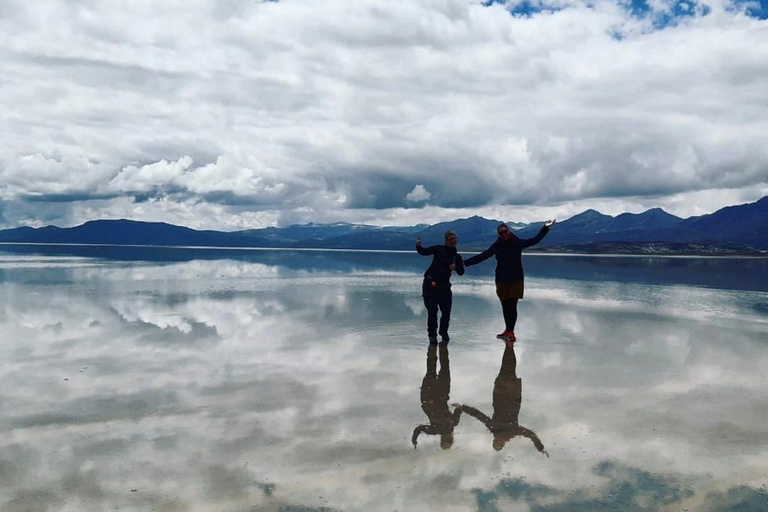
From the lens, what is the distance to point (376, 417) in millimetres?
8461

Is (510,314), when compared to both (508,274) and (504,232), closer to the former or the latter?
(508,274)

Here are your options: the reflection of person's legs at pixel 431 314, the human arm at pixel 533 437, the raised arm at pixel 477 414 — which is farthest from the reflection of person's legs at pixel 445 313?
the human arm at pixel 533 437

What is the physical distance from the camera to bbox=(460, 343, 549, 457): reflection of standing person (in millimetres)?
7656

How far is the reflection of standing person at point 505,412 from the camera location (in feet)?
25.1

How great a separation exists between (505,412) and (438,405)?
1.00 m

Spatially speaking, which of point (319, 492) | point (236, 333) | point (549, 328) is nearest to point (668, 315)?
point (549, 328)

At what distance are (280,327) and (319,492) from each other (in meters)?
11.5

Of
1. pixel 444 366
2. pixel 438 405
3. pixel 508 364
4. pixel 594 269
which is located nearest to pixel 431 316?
pixel 444 366

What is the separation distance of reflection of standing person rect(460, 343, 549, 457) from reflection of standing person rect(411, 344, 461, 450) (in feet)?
1.20

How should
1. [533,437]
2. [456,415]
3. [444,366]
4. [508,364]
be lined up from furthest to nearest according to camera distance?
1. [508,364]
2. [444,366]
3. [456,415]
4. [533,437]

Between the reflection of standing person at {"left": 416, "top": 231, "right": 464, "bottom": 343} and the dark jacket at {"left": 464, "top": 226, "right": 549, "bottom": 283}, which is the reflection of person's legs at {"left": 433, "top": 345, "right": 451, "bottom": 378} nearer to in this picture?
the reflection of standing person at {"left": 416, "top": 231, "right": 464, "bottom": 343}

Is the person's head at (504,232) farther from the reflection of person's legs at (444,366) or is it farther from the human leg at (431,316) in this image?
the reflection of person's legs at (444,366)

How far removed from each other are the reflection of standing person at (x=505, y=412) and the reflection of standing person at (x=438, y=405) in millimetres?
365

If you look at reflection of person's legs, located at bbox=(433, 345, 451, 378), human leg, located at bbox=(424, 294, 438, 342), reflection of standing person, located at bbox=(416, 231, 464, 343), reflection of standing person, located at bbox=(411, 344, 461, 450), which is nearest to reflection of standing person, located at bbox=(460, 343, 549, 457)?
reflection of standing person, located at bbox=(411, 344, 461, 450)
